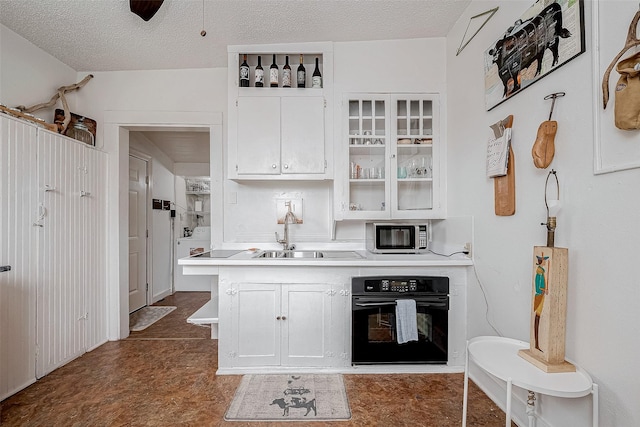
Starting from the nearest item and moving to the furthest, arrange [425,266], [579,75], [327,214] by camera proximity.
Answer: [579,75] → [425,266] → [327,214]

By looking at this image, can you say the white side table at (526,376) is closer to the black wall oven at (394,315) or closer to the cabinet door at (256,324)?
the black wall oven at (394,315)

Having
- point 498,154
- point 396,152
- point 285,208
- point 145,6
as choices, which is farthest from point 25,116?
point 498,154

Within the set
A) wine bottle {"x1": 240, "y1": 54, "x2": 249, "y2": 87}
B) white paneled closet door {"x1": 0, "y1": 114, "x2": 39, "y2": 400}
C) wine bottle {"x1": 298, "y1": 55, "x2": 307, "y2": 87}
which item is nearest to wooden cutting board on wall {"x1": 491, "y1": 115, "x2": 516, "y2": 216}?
wine bottle {"x1": 298, "y1": 55, "x2": 307, "y2": 87}

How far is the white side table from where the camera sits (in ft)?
3.62

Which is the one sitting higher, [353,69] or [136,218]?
[353,69]

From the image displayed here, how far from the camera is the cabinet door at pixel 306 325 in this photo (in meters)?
2.22

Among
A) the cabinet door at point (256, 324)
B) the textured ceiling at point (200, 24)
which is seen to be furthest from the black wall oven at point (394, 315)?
the textured ceiling at point (200, 24)

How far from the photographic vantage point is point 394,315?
2.20 meters

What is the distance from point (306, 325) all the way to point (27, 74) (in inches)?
121

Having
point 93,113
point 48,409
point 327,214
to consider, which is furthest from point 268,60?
point 48,409

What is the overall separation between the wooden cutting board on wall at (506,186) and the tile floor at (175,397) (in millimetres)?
1241

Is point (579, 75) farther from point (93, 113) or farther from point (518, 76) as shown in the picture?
point (93, 113)

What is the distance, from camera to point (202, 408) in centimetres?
182

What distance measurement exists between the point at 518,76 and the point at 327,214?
1.81m
